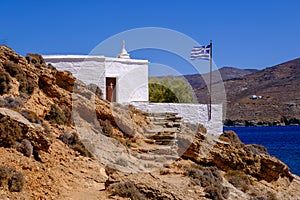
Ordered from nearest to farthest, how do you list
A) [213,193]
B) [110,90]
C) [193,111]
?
[213,193] → [193,111] → [110,90]

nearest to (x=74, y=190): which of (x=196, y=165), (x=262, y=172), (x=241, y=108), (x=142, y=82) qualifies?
(x=196, y=165)

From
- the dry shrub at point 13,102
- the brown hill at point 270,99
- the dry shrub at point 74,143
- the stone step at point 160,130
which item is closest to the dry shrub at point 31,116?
the dry shrub at point 13,102

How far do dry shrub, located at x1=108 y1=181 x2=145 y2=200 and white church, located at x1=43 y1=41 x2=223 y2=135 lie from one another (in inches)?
373

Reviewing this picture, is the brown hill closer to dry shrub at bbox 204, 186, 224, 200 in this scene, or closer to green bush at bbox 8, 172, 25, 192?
dry shrub at bbox 204, 186, 224, 200

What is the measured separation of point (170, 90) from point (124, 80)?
5795 mm

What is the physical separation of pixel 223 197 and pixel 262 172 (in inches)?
148

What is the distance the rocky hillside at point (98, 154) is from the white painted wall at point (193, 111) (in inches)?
63.1

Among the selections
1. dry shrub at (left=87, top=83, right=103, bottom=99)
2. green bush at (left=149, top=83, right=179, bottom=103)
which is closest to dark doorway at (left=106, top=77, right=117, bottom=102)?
dry shrub at (left=87, top=83, right=103, bottom=99)

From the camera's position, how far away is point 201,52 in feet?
70.3

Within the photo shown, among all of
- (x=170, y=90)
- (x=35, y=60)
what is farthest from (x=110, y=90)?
(x=170, y=90)

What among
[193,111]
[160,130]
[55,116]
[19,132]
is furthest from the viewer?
[193,111]

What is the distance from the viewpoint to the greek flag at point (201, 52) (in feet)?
69.7

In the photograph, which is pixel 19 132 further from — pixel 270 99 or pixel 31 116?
pixel 270 99

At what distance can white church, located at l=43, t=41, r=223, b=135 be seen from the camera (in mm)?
19766
